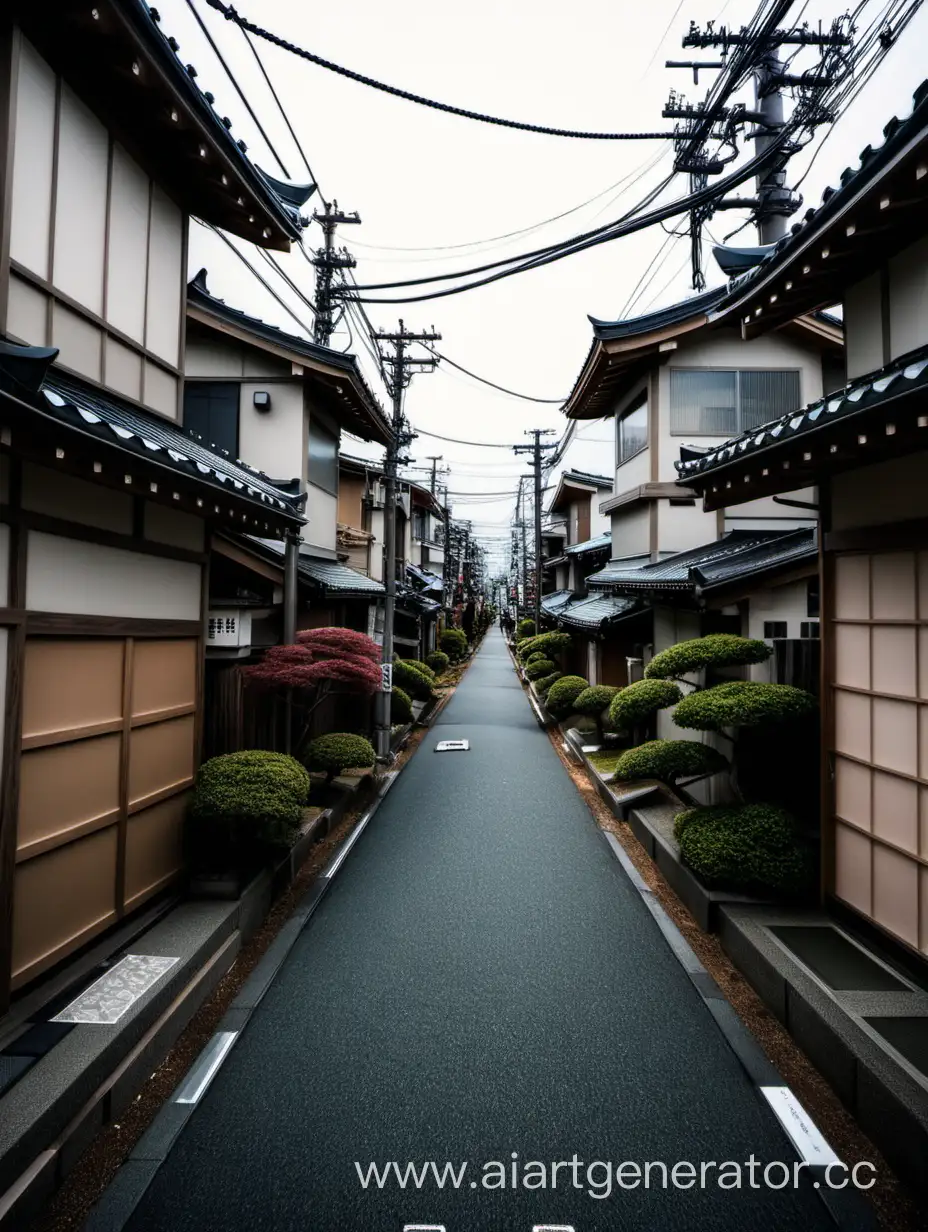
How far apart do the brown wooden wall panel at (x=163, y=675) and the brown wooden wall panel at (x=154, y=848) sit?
97 cm

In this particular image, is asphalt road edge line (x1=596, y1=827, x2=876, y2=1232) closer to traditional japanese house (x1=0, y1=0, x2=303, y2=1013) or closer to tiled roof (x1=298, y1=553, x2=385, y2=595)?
traditional japanese house (x1=0, y1=0, x2=303, y2=1013)

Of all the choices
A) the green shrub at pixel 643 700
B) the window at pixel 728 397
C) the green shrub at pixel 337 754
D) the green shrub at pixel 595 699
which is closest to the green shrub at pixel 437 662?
the green shrub at pixel 595 699

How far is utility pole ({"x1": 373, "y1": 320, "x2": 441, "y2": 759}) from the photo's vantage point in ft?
45.0

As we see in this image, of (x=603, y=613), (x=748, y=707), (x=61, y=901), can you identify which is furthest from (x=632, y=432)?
(x=61, y=901)

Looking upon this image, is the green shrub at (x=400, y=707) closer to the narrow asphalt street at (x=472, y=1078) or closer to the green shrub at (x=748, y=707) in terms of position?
the narrow asphalt street at (x=472, y=1078)

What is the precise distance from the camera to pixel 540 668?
25109mm

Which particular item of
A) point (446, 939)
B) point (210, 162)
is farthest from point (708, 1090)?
point (210, 162)

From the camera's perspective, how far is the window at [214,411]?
44.0ft

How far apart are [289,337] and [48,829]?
10.8m

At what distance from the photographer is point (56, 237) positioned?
5.18 metres

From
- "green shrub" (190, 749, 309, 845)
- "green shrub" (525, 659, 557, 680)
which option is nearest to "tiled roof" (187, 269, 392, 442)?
"green shrub" (190, 749, 309, 845)

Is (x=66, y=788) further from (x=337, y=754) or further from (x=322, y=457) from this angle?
(x=322, y=457)

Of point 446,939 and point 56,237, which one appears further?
point 446,939

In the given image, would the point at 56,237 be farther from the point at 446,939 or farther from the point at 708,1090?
the point at 708,1090
